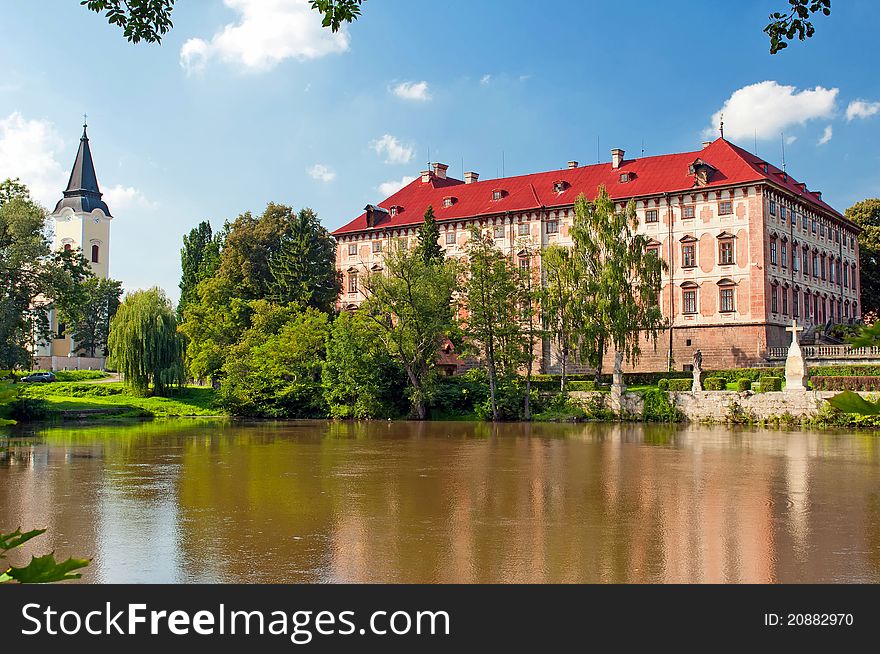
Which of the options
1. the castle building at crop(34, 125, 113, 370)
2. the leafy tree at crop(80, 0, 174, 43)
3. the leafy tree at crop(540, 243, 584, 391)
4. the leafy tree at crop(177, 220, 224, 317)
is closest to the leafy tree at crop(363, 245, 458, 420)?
the leafy tree at crop(540, 243, 584, 391)

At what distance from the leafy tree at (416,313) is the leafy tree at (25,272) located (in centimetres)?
1664

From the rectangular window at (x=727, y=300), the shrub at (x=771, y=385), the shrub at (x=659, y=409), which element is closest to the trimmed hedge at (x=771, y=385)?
the shrub at (x=771, y=385)

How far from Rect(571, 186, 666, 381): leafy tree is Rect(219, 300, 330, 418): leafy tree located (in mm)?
15846

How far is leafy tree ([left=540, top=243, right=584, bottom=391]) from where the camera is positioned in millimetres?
45625

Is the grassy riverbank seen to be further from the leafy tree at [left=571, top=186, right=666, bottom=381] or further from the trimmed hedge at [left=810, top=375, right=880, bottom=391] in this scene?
the trimmed hedge at [left=810, top=375, right=880, bottom=391]

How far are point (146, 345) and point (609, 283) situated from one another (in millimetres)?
26388

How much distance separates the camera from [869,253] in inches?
2645

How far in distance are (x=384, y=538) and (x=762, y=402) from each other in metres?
31.7

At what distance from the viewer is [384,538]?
11875 mm

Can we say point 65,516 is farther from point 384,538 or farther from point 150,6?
point 150,6

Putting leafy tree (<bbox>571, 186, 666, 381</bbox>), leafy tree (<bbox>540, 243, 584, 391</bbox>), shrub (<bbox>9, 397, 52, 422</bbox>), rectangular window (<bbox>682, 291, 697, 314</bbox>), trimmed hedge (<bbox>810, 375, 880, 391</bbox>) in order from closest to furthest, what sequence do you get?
trimmed hedge (<bbox>810, 375, 880, 391</bbox>)
shrub (<bbox>9, 397, 52, 422</bbox>)
leafy tree (<bbox>571, 186, 666, 381</bbox>)
leafy tree (<bbox>540, 243, 584, 391</bbox>)
rectangular window (<bbox>682, 291, 697, 314</bbox>)

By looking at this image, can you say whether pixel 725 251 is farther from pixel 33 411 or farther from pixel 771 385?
pixel 33 411

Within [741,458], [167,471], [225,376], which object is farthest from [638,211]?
[167,471]

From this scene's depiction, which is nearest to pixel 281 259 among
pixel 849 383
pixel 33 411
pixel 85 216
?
pixel 33 411
